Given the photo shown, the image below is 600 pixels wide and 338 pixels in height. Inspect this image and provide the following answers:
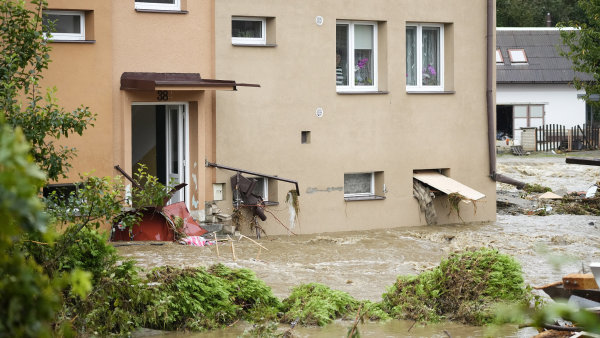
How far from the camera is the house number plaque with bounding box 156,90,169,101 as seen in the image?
15.0 meters

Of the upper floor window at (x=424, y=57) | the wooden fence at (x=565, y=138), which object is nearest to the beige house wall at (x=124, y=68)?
the upper floor window at (x=424, y=57)

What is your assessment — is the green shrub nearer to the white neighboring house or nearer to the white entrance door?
the white entrance door

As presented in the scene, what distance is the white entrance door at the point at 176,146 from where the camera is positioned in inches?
617

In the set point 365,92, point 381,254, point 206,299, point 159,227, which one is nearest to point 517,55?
point 365,92

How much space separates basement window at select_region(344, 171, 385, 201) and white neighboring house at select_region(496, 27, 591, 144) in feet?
86.6

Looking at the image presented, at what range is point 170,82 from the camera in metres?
14.3

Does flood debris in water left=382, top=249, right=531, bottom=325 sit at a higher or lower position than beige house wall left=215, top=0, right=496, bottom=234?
lower

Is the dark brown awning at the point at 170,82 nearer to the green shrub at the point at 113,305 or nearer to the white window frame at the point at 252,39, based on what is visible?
the white window frame at the point at 252,39

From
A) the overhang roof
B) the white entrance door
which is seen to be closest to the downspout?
the white entrance door

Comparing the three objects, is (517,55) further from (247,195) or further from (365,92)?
(247,195)

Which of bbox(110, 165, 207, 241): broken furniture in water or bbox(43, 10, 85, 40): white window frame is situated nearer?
bbox(110, 165, 207, 241): broken furniture in water

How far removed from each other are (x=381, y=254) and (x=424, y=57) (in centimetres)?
546

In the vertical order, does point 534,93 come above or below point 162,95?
above

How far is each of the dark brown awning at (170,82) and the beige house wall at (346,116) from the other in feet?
2.50
